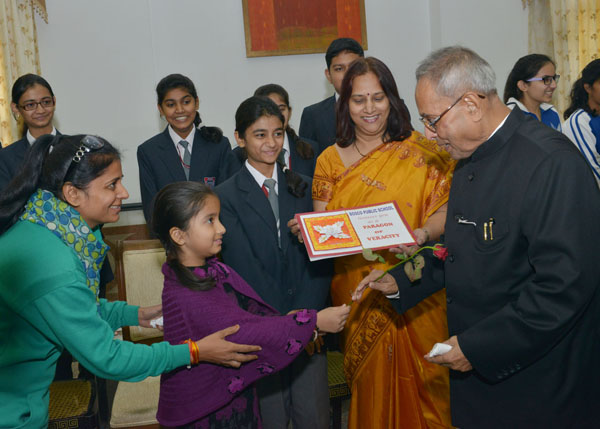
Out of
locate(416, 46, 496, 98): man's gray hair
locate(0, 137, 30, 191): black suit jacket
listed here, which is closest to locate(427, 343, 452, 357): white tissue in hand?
locate(416, 46, 496, 98): man's gray hair

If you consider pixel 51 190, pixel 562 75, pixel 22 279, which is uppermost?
pixel 562 75

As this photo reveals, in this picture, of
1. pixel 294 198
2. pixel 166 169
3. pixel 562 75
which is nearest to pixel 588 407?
pixel 294 198

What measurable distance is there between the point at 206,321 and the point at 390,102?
130 cm

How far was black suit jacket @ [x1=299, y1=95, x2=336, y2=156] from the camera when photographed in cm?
386

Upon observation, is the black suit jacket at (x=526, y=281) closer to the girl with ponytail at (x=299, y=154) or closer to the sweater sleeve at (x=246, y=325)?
the sweater sleeve at (x=246, y=325)

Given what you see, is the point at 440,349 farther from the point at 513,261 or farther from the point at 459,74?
the point at 459,74

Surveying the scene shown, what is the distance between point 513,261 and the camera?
1.54m

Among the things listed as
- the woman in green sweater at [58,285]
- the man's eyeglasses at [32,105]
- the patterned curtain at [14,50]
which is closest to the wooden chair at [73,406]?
the woman in green sweater at [58,285]

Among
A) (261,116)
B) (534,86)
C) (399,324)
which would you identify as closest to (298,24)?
(534,86)

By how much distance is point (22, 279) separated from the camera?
1.51 meters

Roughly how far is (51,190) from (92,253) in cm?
23

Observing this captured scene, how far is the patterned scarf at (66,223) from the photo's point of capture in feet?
5.33

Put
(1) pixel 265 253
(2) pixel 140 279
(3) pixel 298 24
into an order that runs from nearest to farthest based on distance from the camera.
Result: (1) pixel 265 253 → (2) pixel 140 279 → (3) pixel 298 24

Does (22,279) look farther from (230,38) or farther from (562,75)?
(562,75)
